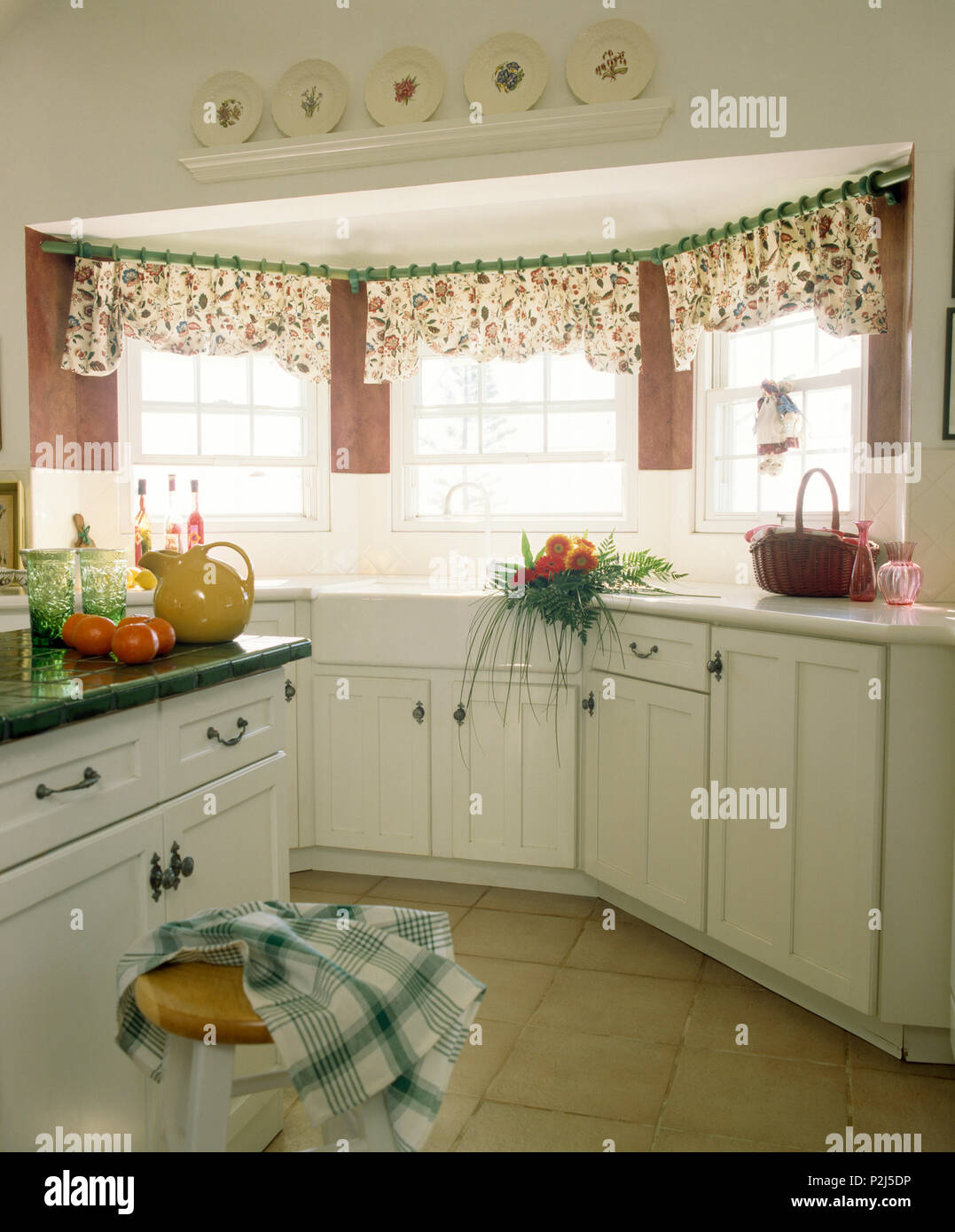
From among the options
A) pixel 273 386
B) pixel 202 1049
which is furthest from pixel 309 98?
pixel 202 1049

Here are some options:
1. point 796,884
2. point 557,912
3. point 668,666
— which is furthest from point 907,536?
point 557,912

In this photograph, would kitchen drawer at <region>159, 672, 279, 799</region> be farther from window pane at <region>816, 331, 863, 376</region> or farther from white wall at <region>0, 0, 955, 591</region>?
window pane at <region>816, 331, 863, 376</region>

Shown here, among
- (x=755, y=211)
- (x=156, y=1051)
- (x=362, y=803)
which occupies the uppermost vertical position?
(x=755, y=211)

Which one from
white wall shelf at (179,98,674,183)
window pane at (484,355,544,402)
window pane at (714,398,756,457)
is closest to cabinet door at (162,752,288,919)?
white wall shelf at (179,98,674,183)

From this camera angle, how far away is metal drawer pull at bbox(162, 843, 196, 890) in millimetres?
1690

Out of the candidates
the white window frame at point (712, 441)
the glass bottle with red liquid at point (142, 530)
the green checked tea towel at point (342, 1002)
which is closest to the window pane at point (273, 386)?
the glass bottle with red liquid at point (142, 530)

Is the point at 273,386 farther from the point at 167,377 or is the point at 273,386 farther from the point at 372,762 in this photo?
the point at 372,762

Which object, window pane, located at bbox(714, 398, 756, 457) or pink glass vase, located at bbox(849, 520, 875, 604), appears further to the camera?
window pane, located at bbox(714, 398, 756, 457)

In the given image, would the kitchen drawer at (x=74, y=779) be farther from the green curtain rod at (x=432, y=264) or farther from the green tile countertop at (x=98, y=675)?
the green curtain rod at (x=432, y=264)

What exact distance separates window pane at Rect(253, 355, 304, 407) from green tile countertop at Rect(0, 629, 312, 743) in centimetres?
230

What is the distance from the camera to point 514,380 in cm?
422

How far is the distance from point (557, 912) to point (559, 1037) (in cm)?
79

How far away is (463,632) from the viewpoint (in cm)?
335
